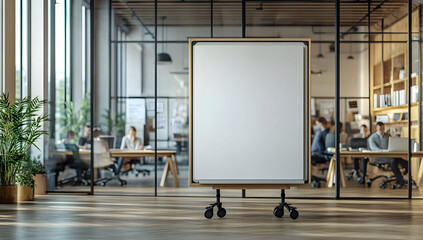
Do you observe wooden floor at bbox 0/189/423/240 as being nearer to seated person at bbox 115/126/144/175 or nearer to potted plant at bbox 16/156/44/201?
potted plant at bbox 16/156/44/201

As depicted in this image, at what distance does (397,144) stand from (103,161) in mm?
5112

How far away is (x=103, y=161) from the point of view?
1051 centimetres

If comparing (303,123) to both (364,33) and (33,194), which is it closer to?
(364,33)

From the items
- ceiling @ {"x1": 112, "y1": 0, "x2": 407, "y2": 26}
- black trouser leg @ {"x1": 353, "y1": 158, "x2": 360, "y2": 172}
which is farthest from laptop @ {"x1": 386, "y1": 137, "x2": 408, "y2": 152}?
ceiling @ {"x1": 112, "y1": 0, "x2": 407, "y2": 26}

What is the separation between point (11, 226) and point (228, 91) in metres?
3.13

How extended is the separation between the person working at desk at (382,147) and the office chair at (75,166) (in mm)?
4922

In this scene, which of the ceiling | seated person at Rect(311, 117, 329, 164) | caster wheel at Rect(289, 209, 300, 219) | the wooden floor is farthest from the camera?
the ceiling

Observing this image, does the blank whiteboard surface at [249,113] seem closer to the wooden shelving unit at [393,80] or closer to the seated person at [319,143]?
the seated person at [319,143]

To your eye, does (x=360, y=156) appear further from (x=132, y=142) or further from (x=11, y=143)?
(x=11, y=143)

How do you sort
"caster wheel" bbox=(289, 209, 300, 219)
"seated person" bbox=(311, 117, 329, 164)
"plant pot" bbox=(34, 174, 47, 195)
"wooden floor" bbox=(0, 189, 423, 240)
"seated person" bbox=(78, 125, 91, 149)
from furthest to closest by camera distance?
"seated person" bbox=(78, 125, 91, 149), "plant pot" bbox=(34, 174, 47, 195), "seated person" bbox=(311, 117, 329, 164), "caster wheel" bbox=(289, 209, 300, 219), "wooden floor" bbox=(0, 189, 423, 240)

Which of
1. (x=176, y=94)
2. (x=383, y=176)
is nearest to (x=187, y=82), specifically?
(x=176, y=94)

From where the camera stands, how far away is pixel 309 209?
869cm

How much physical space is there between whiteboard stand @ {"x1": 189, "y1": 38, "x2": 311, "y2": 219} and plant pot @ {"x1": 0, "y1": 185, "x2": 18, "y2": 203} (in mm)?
3418

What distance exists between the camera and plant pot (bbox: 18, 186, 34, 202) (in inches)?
378
